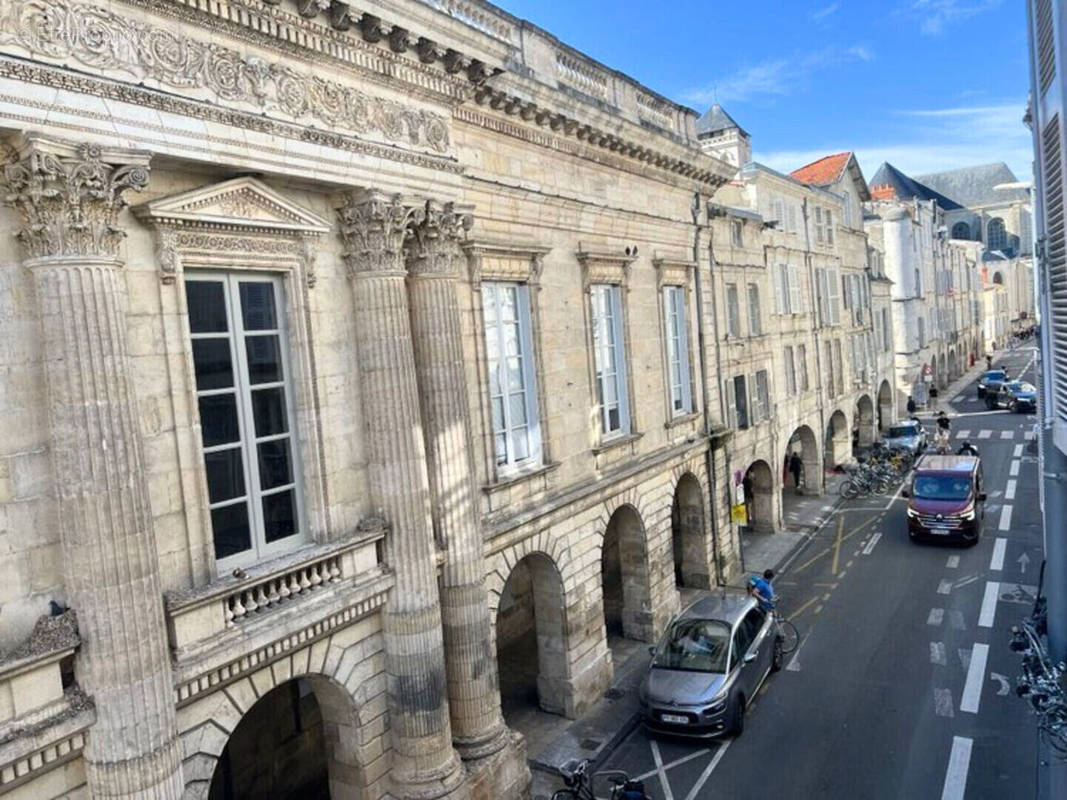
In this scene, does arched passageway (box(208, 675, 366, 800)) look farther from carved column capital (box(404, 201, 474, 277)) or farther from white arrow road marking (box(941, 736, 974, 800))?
white arrow road marking (box(941, 736, 974, 800))

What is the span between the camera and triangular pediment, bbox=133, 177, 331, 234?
7.28m

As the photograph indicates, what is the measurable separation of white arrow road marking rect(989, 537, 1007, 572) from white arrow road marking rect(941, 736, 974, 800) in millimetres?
9344

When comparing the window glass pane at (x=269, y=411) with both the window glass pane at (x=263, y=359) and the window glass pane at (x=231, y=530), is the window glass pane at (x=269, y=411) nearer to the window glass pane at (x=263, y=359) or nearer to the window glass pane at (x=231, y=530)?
the window glass pane at (x=263, y=359)

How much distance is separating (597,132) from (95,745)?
11.8 m

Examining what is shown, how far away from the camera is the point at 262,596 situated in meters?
7.96

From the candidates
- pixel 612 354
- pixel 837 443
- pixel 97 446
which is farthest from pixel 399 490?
pixel 837 443

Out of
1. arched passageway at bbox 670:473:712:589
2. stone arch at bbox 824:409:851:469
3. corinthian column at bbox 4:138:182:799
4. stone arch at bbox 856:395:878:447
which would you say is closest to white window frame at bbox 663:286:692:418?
arched passageway at bbox 670:473:712:589

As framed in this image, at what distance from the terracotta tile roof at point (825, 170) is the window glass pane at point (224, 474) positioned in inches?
1228

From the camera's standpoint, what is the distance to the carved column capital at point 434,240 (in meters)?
10.0

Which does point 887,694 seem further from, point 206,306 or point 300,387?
point 206,306

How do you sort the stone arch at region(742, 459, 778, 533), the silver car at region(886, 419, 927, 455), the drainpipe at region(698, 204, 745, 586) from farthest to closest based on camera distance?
the silver car at region(886, 419, 927, 455) → the stone arch at region(742, 459, 778, 533) → the drainpipe at region(698, 204, 745, 586)

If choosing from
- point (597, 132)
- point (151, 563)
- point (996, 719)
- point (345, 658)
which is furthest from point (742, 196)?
point (151, 563)

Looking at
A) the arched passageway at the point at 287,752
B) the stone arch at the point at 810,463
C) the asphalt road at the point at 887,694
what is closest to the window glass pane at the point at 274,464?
the arched passageway at the point at 287,752

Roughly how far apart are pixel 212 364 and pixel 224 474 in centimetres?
112
